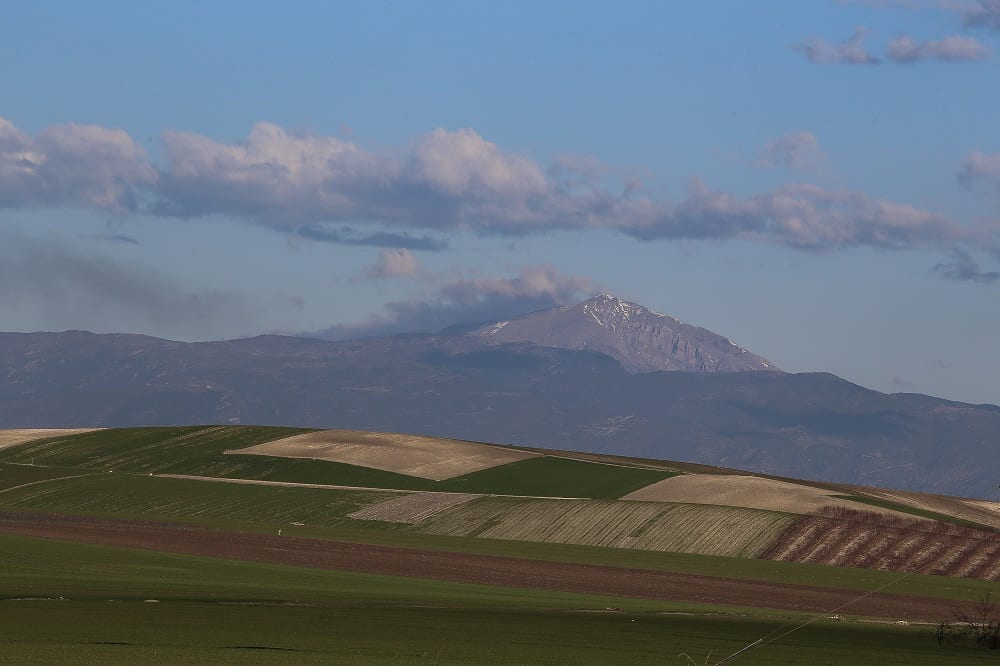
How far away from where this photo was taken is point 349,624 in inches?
2368

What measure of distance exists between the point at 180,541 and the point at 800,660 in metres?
56.7

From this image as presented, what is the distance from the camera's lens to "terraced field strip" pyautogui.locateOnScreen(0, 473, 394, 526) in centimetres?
13162

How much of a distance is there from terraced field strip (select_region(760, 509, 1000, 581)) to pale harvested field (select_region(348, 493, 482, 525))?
32.5 m

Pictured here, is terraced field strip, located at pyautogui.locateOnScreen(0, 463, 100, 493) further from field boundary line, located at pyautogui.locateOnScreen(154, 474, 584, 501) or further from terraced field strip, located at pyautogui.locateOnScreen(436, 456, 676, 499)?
terraced field strip, located at pyautogui.locateOnScreen(436, 456, 676, 499)

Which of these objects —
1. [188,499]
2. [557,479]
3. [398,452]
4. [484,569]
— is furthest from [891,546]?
[398,452]

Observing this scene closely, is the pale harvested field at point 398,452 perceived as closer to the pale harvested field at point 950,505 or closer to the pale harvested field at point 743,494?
the pale harvested field at point 743,494

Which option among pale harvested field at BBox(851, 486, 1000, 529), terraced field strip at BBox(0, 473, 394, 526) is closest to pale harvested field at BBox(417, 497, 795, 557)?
terraced field strip at BBox(0, 473, 394, 526)

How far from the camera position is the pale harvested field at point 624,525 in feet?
394

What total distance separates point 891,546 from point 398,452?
75.1m

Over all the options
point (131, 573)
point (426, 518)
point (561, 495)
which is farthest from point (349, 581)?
point (561, 495)

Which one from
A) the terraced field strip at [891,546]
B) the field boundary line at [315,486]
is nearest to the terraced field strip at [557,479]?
the field boundary line at [315,486]

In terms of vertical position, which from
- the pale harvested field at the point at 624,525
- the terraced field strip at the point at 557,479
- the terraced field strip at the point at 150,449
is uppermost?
the terraced field strip at the point at 150,449

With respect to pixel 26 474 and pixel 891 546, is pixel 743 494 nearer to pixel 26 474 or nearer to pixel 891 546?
pixel 891 546

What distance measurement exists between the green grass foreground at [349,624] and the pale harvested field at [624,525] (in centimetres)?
3969
